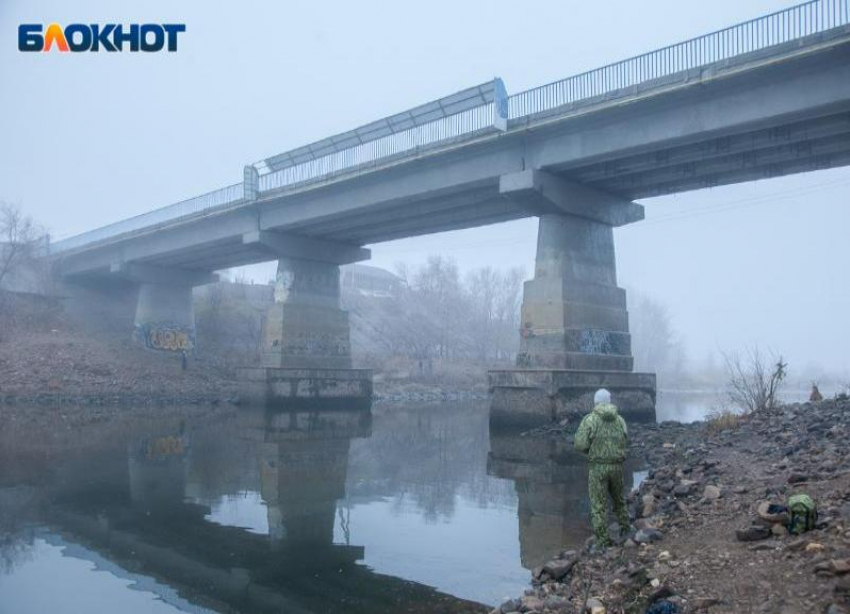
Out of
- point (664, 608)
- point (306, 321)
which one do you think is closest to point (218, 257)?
point (306, 321)

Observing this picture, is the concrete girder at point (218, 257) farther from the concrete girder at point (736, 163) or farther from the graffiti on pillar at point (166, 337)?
the concrete girder at point (736, 163)

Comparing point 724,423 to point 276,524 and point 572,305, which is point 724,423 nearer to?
point 572,305

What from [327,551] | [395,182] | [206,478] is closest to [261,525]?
[327,551]

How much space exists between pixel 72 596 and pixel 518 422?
1824 cm

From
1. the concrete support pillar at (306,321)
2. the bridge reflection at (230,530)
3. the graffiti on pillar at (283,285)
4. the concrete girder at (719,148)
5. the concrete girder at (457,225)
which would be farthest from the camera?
the graffiti on pillar at (283,285)

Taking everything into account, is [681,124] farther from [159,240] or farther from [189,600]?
[159,240]

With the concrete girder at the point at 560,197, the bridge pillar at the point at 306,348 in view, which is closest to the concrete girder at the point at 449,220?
the concrete girder at the point at 560,197

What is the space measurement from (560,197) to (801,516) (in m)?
19.4

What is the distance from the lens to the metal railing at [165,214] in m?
35.3

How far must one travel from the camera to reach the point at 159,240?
41.0 meters

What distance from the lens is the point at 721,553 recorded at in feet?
19.4

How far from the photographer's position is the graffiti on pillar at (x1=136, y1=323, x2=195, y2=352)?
45006 millimetres

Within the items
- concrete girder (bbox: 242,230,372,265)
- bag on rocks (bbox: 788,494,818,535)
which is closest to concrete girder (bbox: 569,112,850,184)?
concrete girder (bbox: 242,230,372,265)

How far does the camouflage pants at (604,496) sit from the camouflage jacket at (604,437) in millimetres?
120
